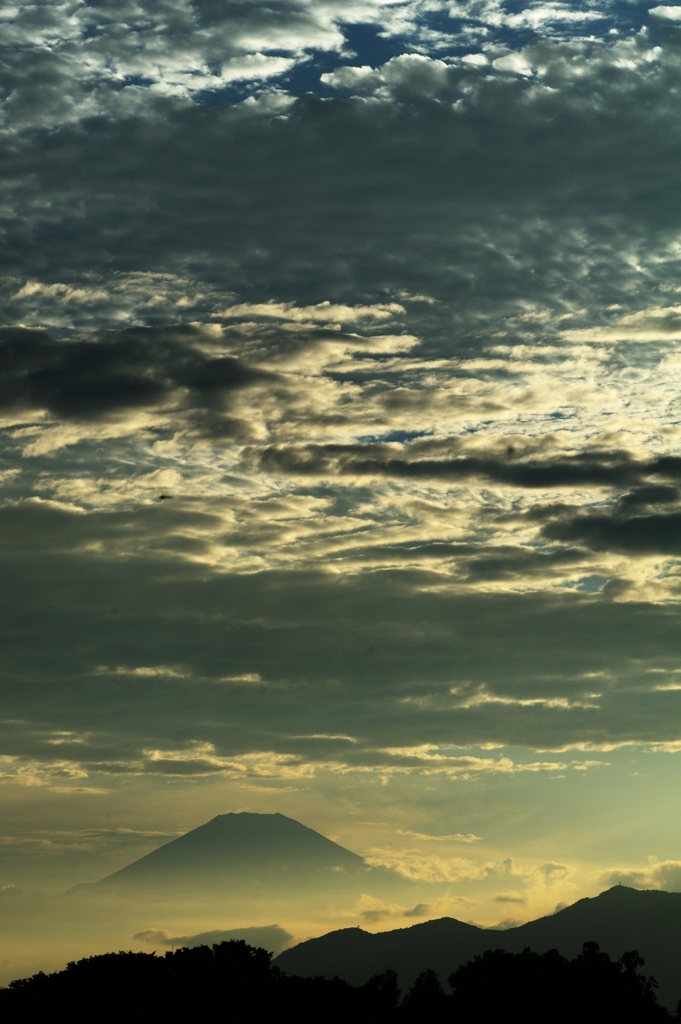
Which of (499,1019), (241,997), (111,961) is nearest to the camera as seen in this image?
(499,1019)

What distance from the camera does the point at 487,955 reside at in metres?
133

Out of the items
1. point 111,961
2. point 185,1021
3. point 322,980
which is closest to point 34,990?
point 111,961

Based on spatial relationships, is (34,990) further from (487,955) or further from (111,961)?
(487,955)

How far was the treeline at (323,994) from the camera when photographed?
4732 inches

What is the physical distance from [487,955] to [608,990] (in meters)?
16.0

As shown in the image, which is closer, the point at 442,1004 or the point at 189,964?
the point at 442,1004

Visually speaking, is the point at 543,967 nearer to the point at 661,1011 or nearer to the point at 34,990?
the point at 661,1011

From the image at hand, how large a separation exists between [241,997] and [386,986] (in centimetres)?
1661

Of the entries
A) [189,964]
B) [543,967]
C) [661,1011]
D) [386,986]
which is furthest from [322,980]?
[661,1011]

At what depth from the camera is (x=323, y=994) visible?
125 metres

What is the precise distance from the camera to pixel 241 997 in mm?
129000

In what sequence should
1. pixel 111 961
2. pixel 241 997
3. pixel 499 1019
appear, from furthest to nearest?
pixel 111 961, pixel 241 997, pixel 499 1019

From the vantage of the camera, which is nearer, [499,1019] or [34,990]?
[499,1019]

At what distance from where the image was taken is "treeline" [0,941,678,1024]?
120 metres
